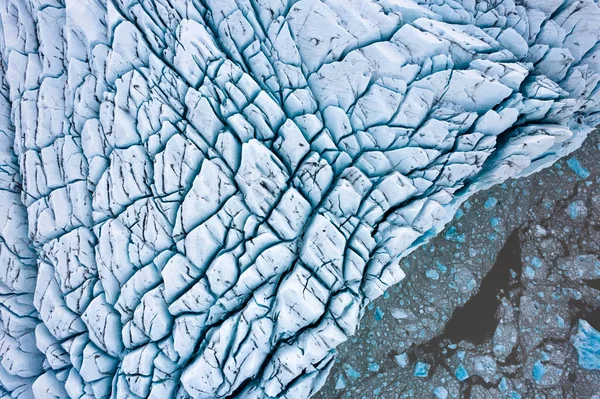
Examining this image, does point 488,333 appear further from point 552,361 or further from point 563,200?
point 563,200

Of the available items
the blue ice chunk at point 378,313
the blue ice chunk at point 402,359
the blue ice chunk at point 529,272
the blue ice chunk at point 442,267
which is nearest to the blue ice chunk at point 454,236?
the blue ice chunk at point 442,267

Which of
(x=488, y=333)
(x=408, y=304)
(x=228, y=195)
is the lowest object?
(x=488, y=333)

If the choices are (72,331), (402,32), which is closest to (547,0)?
(402,32)

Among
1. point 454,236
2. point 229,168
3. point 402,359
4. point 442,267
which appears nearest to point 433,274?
point 442,267

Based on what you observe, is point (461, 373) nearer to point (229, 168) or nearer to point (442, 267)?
point (442, 267)

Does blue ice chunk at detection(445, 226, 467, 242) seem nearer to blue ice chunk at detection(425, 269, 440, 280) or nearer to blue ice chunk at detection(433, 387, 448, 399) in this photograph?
blue ice chunk at detection(425, 269, 440, 280)

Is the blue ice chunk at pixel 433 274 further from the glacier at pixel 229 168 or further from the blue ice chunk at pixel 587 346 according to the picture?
the blue ice chunk at pixel 587 346

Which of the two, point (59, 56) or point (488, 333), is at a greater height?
point (59, 56)
